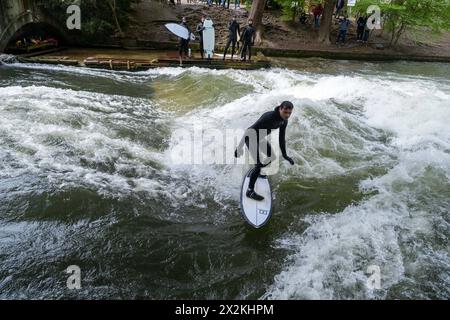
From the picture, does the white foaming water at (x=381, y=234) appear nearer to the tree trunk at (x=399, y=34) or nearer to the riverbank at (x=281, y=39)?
the riverbank at (x=281, y=39)

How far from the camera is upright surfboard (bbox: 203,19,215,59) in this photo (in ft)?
51.8

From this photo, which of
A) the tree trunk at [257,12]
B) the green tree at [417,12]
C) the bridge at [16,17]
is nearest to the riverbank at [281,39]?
the tree trunk at [257,12]

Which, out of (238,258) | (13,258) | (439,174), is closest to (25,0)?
(13,258)

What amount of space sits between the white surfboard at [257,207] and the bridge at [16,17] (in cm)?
1350

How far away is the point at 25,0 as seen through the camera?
15.5 m

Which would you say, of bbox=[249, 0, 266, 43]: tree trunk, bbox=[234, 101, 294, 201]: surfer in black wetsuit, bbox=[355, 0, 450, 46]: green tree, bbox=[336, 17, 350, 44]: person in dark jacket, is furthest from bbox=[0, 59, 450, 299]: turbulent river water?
bbox=[336, 17, 350, 44]: person in dark jacket

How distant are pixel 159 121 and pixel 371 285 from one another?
6.91 m

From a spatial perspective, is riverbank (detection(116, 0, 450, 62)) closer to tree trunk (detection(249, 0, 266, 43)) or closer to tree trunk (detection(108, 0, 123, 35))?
tree trunk (detection(108, 0, 123, 35))

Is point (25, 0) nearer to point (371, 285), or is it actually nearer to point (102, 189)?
point (102, 189)

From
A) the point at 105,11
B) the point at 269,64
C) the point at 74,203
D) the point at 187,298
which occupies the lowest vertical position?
the point at 187,298

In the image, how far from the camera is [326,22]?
21.5m

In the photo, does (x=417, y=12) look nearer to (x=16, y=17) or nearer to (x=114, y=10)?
(x=114, y=10)

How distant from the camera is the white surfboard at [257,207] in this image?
605 centimetres

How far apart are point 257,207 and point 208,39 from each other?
11.6 metres
